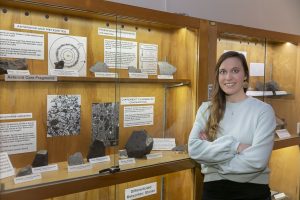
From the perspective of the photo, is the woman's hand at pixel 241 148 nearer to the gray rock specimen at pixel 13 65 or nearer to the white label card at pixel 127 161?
the white label card at pixel 127 161

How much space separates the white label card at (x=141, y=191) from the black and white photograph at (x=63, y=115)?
50cm

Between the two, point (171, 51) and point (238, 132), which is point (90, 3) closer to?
point (171, 51)

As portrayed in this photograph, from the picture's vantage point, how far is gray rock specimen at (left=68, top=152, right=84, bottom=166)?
1.83 metres

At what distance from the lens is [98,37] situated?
2000 mm

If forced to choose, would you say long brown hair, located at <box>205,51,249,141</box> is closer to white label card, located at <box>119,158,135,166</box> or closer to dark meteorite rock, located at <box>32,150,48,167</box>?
white label card, located at <box>119,158,135,166</box>

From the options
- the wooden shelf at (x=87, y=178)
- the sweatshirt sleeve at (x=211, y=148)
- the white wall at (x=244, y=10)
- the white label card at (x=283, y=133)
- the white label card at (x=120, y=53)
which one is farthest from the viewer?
the white label card at (x=283, y=133)

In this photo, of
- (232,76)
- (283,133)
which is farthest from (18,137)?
(283,133)

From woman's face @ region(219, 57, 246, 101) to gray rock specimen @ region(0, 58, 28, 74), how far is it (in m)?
1.12

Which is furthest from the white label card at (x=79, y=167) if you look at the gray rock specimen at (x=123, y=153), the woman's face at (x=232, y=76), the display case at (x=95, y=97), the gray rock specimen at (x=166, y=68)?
the woman's face at (x=232, y=76)

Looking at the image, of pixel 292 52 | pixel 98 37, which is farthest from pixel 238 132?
pixel 292 52

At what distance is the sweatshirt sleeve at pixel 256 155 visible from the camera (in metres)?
1.85

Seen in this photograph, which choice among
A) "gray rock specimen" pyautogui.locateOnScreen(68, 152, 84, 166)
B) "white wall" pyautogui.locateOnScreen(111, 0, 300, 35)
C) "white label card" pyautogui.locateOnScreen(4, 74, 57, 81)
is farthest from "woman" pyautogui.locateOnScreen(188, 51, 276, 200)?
"white label card" pyautogui.locateOnScreen(4, 74, 57, 81)

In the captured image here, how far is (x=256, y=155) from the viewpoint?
1.85 meters

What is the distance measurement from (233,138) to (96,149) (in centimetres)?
78
